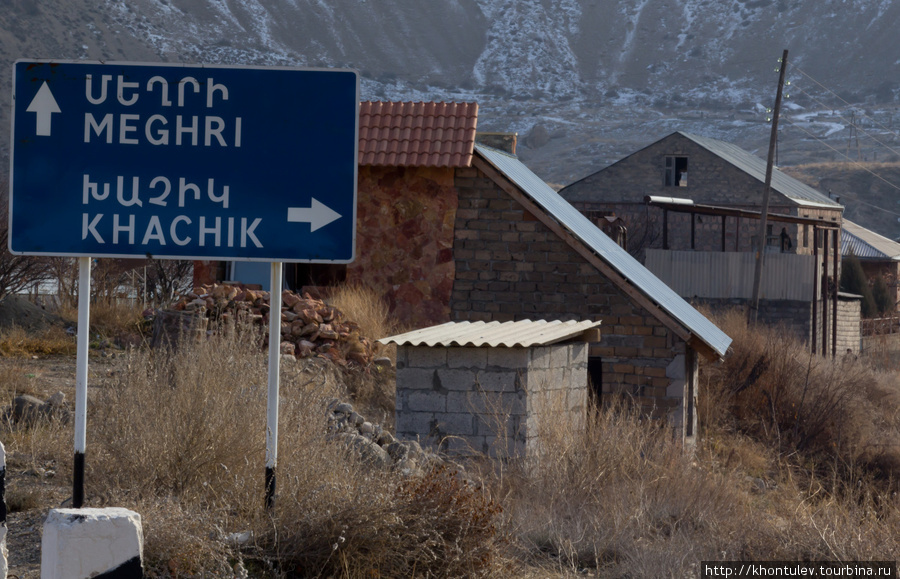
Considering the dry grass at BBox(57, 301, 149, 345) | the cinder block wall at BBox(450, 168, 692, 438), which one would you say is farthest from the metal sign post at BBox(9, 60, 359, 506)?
the dry grass at BBox(57, 301, 149, 345)

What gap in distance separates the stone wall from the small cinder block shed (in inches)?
213

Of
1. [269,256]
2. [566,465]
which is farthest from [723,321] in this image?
[269,256]

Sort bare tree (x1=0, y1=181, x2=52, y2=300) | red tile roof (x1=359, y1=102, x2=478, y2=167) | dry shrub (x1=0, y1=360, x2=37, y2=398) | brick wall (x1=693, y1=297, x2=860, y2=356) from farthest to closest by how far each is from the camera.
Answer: brick wall (x1=693, y1=297, x2=860, y2=356) → bare tree (x1=0, y1=181, x2=52, y2=300) → red tile roof (x1=359, y1=102, x2=478, y2=167) → dry shrub (x1=0, y1=360, x2=37, y2=398)

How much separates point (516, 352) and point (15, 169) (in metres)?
5.89

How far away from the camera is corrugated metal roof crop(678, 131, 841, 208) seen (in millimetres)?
42562

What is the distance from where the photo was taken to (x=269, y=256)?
4.15 m

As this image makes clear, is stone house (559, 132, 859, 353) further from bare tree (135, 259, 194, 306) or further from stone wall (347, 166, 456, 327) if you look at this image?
stone wall (347, 166, 456, 327)

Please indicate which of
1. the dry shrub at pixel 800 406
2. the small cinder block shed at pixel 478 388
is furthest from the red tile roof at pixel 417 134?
the dry shrub at pixel 800 406

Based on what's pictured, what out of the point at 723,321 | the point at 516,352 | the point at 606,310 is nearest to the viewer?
the point at 516,352

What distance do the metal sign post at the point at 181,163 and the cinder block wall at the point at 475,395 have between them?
524 centimetres

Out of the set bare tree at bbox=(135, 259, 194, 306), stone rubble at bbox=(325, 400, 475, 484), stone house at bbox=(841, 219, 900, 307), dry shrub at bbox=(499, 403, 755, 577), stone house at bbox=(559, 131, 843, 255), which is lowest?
dry shrub at bbox=(499, 403, 755, 577)

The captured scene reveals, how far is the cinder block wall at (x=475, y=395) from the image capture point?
9250 millimetres

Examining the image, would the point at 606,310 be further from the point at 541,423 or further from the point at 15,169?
the point at 15,169

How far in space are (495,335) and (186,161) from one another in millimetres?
5961
